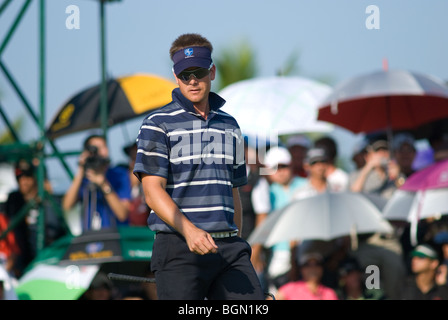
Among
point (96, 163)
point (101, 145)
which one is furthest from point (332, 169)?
point (96, 163)

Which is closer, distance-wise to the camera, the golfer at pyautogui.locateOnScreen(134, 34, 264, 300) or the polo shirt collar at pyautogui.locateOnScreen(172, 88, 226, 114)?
the golfer at pyautogui.locateOnScreen(134, 34, 264, 300)

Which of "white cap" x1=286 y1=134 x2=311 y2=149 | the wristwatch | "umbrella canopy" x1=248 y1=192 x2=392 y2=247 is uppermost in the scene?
"white cap" x1=286 y1=134 x2=311 y2=149

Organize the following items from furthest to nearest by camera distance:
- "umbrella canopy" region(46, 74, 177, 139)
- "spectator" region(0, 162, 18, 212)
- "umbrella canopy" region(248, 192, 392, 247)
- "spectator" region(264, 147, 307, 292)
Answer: "spectator" region(0, 162, 18, 212), "umbrella canopy" region(46, 74, 177, 139), "spectator" region(264, 147, 307, 292), "umbrella canopy" region(248, 192, 392, 247)

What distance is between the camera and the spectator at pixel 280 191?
29.9 feet

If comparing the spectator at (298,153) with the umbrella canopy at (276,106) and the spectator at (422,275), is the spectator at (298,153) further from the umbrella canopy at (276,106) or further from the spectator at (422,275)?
the spectator at (422,275)

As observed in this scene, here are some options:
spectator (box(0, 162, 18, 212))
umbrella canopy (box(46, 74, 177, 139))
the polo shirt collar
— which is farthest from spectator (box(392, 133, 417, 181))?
spectator (box(0, 162, 18, 212))


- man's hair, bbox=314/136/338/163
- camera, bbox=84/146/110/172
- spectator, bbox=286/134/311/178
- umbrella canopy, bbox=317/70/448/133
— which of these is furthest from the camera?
spectator, bbox=286/134/311/178

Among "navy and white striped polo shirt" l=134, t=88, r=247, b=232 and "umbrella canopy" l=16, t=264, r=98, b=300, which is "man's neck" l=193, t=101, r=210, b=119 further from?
"umbrella canopy" l=16, t=264, r=98, b=300

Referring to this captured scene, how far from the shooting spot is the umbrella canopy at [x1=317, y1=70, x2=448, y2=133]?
9.70 metres

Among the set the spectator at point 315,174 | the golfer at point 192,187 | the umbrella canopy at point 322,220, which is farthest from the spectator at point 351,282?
the golfer at point 192,187

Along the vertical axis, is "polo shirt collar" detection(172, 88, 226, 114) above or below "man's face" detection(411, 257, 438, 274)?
above

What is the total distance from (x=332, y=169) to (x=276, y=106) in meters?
1.19

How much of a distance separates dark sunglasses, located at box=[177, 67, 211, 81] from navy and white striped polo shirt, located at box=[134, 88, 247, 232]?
0.12 metres
